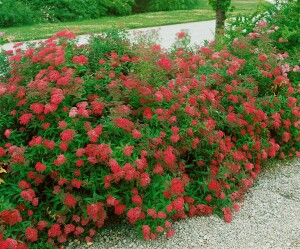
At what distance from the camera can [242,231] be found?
12.8ft

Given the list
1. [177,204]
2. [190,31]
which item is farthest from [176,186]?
[190,31]

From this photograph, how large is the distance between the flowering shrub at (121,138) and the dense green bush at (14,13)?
11.4 meters

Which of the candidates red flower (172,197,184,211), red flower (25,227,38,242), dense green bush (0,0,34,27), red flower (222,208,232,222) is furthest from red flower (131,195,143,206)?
dense green bush (0,0,34,27)

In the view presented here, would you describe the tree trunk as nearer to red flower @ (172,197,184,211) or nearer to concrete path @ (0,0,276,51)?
concrete path @ (0,0,276,51)

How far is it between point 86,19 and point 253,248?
15.5 meters

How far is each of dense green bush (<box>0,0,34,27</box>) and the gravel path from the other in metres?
12.8

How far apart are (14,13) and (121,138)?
514 inches

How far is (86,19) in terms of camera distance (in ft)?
59.0

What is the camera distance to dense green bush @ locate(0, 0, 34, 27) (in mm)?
15227

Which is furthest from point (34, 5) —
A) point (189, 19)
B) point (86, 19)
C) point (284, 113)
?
point (284, 113)

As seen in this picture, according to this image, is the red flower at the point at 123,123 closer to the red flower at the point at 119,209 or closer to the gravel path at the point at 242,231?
the red flower at the point at 119,209

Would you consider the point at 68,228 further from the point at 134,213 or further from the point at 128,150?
the point at 128,150

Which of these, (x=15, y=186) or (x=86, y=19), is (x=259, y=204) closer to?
(x=15, y=186)

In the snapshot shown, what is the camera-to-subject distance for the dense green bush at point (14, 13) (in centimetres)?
1523
